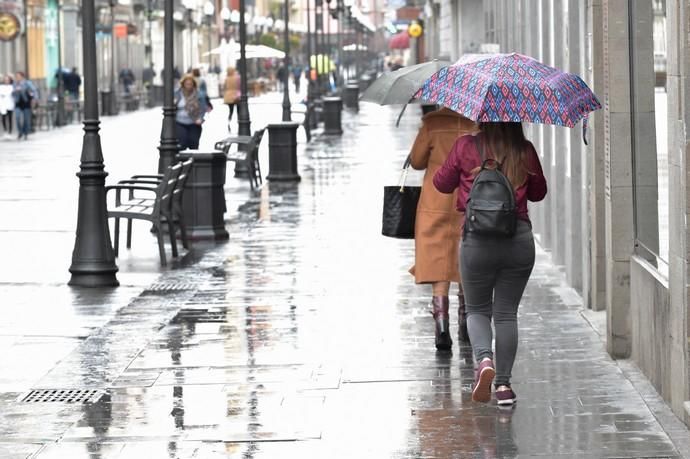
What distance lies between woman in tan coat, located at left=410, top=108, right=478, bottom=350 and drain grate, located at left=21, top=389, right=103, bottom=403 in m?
2.30

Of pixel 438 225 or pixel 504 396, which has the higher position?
pixel 438 225

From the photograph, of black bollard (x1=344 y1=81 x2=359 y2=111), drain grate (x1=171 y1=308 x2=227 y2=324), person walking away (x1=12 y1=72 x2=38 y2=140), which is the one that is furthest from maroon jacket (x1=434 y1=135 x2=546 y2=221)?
black bollard (x1=344 y1=81 x2=359 y2=111)

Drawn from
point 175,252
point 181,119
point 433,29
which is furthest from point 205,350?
point 433,29

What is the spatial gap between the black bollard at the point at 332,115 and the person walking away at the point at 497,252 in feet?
113

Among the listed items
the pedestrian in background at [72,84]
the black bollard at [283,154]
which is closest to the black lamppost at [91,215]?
the black bollard at [283,154]

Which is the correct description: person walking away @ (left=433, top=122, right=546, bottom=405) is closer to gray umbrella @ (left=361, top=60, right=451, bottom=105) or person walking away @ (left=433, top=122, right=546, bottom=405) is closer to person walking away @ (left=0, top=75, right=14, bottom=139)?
gray umbrella @ (left=361, top=60, right=451, bottom=105)

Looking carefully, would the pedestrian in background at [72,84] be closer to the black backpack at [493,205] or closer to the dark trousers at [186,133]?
the dark trousers at [186,133]

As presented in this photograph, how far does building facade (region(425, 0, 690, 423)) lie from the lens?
26.0 ft

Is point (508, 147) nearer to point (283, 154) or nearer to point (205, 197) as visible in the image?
point (205, 197)

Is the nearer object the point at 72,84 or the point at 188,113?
the point at 188,113

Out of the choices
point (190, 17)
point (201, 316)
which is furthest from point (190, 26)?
point (201, 316)

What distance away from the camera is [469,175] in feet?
28.4

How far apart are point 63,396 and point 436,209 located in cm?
266

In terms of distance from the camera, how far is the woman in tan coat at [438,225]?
1018 centimetres
